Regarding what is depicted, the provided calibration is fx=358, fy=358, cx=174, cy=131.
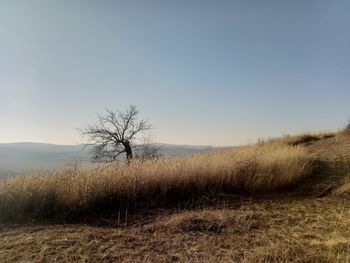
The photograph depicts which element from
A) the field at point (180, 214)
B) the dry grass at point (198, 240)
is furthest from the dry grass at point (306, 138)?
the dry grass at point (198, 240)

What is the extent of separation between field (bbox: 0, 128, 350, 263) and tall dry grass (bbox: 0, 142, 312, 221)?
18mm

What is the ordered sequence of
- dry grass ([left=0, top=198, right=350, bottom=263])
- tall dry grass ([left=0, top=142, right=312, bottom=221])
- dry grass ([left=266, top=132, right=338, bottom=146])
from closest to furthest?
dry grass ([left=0, top=198, right=350, bottom=263]) < tall dry grass ([left=0, top=142, right=312, bottom=221]) < dry grass ([left=266, top=132, right=338, bottom=146])

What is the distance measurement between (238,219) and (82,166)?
365 cm

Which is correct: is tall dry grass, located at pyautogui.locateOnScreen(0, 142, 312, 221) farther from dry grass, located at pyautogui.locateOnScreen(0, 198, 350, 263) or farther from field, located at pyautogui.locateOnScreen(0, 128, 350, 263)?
dry grass, located at pyautogui.locateOnScreen(0, 198, 350, 263)

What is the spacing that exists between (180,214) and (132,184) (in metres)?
1.51

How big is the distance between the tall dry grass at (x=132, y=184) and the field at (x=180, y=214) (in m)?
0.02

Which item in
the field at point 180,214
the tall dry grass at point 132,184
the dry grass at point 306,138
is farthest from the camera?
the dry grass at point 306,138

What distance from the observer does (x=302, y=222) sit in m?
5.29

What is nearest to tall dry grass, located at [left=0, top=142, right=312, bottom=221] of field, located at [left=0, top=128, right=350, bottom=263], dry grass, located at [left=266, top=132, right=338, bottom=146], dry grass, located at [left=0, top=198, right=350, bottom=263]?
field, located at [left=0, top=128, right=350, bottom=263]

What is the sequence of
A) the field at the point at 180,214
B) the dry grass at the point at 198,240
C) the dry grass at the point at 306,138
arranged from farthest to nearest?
the dry grass at the point at 306,138, the field at the point at 180,214, the dry grass at the point at 198,240

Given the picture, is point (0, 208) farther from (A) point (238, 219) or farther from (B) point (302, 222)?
(B) point (302, 222)

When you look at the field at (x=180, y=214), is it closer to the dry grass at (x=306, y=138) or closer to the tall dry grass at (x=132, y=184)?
the tall dry grass at (x=132, y=184)

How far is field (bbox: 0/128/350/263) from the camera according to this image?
4000mm

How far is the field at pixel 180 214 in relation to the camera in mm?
4000
